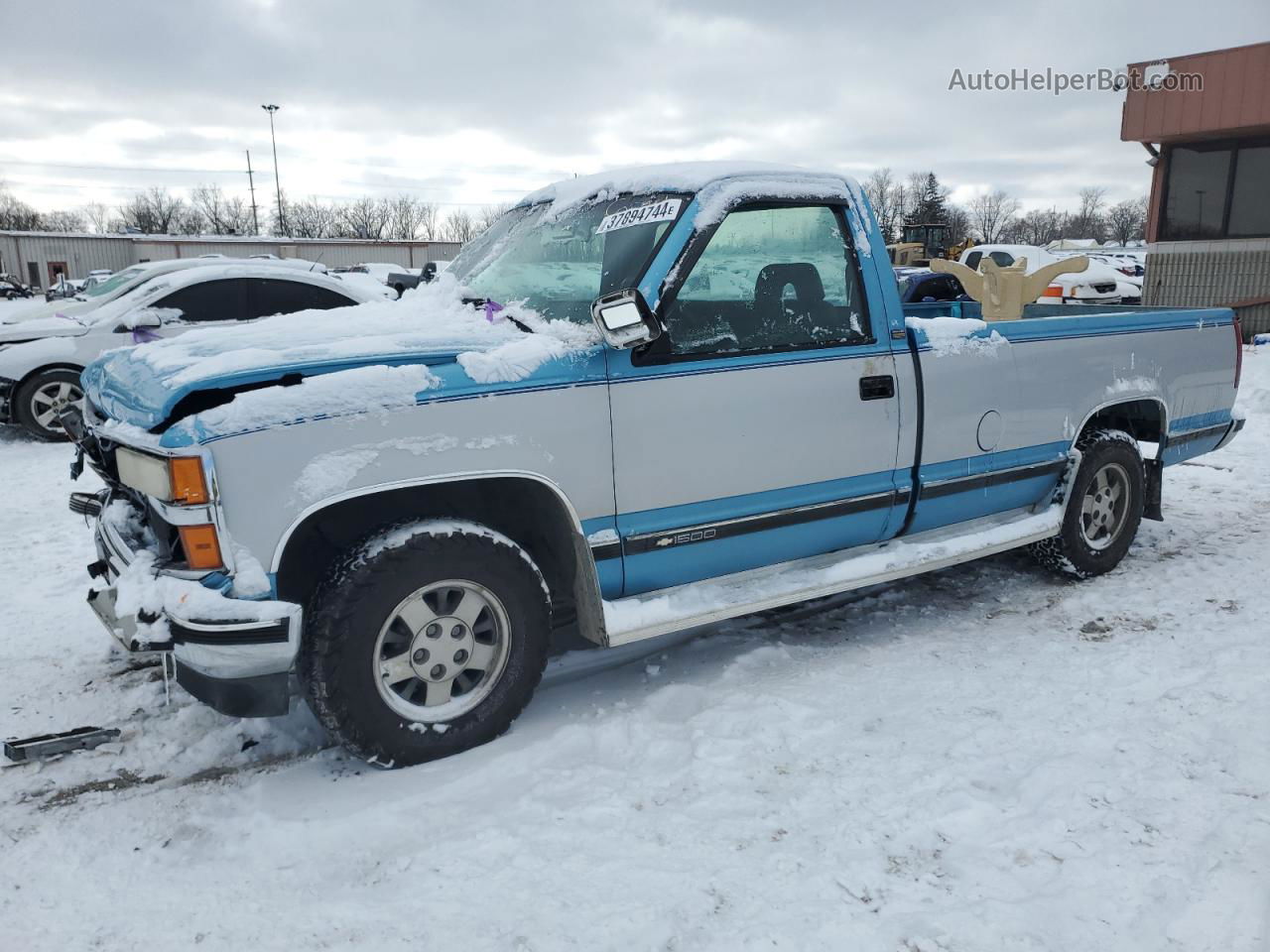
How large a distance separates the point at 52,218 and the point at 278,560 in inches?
4333

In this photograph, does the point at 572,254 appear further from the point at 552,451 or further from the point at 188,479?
the point at 188,479

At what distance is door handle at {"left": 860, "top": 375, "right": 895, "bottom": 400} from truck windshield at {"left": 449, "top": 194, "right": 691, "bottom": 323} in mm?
1058

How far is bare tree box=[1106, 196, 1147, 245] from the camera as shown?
9712 centimetres

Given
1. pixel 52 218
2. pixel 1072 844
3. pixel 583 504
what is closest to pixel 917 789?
pixel 1072 844

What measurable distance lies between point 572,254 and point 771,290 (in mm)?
830

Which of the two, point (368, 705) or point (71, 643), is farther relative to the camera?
point (71, 643)

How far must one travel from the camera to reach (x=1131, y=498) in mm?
5086

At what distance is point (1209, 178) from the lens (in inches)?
598

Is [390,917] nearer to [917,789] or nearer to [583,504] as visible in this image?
[583,504]

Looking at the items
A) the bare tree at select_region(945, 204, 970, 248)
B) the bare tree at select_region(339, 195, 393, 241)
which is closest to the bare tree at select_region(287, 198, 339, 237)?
the bare tree at select_region(339, 195, 393, 241)

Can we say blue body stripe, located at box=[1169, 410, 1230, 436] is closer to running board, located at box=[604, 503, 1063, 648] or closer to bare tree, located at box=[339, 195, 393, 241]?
running board, located at box=[604, 503, 1063, 648]

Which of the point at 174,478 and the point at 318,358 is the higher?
the point at 318,358

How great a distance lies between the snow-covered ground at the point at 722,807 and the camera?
242 cm

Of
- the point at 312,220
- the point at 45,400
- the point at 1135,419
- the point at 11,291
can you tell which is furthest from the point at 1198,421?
the point at 312,220
